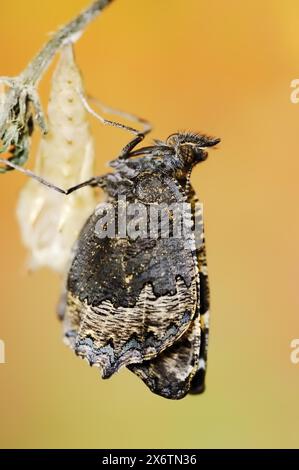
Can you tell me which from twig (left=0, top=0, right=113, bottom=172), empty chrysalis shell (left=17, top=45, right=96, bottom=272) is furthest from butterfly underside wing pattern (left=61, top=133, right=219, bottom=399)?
twig (left=0, top=0, right=113, bottom=172)

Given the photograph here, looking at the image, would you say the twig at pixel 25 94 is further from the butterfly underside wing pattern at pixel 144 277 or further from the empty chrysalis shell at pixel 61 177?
the butterfly underside wing pattern at pixel 144 277

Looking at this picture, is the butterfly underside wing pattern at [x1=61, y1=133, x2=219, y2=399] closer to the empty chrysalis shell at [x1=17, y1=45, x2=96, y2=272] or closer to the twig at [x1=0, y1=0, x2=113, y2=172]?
the empty chrysalis shell at [x1=17, y1=45, x2=96, y2=272]

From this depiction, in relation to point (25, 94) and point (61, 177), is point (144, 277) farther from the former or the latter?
point (25, 94)

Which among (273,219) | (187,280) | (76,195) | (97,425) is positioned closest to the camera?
(187,280)

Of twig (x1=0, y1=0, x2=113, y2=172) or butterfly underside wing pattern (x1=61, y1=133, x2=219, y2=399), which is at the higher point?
twig (x1=0, y1=0, x2=113, y2=172)

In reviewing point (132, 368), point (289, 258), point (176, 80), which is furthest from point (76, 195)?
point (289, 258)

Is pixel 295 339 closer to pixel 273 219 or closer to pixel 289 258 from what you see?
pixel 289 258
